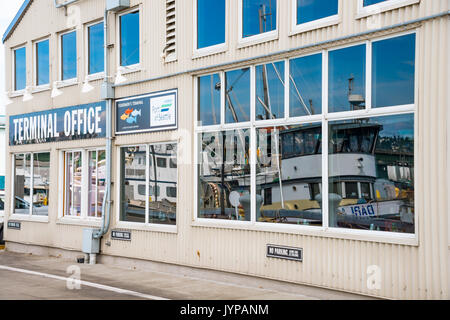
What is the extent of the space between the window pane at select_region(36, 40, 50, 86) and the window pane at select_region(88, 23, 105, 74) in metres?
2.00

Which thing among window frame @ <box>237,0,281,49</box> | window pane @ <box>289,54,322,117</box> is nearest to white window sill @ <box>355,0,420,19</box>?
window pane @ <box>289,54,322,117</box>

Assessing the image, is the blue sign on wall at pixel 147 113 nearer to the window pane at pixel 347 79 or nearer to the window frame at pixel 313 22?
the window frame at pixel 313 22

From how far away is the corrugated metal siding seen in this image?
810 cm

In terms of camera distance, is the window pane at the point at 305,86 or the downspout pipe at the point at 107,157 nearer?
the window pane at the point at 305,86

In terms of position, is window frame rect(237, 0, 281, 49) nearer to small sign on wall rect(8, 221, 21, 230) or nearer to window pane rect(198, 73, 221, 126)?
window pane rect(198, 73, 221, 126)

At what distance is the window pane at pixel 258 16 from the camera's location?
1069cm

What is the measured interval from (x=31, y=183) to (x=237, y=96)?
327 inches

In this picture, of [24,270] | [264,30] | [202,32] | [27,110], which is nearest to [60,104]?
[27,110]

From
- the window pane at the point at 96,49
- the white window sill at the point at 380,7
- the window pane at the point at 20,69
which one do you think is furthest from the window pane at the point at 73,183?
the white window sill at the point at 380,7

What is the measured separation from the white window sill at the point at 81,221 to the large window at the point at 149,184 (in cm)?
87

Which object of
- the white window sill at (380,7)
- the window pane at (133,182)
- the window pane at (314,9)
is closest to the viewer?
the white window sill at (380,7)

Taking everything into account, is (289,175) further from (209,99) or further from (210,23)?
(210,23)

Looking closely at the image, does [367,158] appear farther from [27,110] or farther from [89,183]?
[27,110]

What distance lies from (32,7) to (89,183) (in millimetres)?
5431
